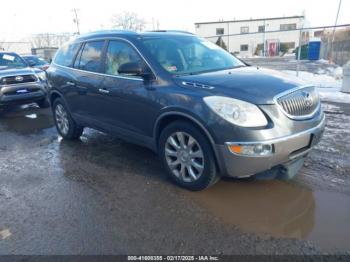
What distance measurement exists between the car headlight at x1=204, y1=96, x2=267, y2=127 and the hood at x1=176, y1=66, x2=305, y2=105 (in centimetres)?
6

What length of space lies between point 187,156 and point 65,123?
10.7 ft

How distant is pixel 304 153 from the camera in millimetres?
3352

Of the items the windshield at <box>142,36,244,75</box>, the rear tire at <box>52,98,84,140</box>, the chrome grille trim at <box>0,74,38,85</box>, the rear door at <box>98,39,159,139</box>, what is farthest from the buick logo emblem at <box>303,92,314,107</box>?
the chrome grille trim at <box>0,74,38,85</box>

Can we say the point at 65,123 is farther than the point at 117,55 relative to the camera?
Yes

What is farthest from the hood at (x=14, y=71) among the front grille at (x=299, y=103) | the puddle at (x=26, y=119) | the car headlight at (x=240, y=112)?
the front grille at (x=299, y=103)

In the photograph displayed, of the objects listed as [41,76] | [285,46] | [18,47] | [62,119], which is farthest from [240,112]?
[18,47]

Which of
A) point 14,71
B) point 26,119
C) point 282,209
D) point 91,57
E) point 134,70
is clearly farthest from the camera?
point 14,71

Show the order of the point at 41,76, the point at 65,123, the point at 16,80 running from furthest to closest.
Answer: the point at 41,76 → the point at 16,80 → the point at 65,123

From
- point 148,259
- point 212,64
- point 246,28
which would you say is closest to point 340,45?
point 212,64

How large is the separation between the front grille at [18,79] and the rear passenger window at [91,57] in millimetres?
4304

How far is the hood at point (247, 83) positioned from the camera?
3104 millimetres

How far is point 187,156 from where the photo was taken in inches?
139

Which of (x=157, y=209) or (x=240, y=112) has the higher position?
(x=240, y=112)

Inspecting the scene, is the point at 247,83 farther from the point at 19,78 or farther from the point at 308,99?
the point at 19,78
